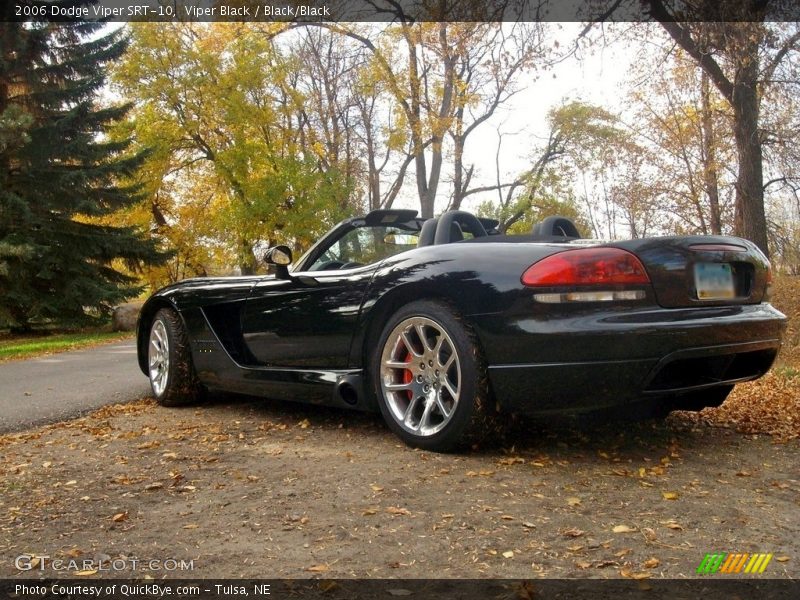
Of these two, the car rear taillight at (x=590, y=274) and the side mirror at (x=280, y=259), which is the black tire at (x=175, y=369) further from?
the car rear taillight at (x=590, y=274)

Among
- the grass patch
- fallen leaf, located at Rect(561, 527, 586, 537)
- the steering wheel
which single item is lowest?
the grass patch

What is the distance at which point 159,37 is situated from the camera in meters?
29.5

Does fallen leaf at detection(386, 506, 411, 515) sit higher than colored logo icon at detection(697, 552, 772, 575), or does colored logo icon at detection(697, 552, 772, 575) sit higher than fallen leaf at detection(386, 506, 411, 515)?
fallen leaf at detection(386, 506, 411, 515)

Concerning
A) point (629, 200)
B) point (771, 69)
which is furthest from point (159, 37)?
point (771, 69)

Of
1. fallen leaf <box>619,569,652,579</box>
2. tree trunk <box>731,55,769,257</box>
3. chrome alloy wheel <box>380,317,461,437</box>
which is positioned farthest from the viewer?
tree trunk <box>731,55,769,257</box>

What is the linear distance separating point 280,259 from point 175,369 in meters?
1.37

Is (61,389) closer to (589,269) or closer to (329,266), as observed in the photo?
(329,266)

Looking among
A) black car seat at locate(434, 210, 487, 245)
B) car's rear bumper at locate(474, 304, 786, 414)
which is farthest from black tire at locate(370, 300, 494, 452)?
black car seat at locate(434, 210, 487, 245)

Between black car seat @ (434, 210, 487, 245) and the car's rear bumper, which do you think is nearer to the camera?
Answer: the car's rear bumper

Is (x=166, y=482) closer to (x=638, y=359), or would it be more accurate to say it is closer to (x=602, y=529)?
(x=602, y=529)

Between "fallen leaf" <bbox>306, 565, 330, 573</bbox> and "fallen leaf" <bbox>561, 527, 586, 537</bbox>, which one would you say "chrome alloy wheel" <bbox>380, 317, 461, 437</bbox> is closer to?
"fallen leaf" <bbox>561, 527, 586, 537</bbox>

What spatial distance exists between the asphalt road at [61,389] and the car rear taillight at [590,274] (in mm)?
3807

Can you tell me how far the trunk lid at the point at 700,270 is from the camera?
3432 mm

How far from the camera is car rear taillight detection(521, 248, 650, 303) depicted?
11.0ft
